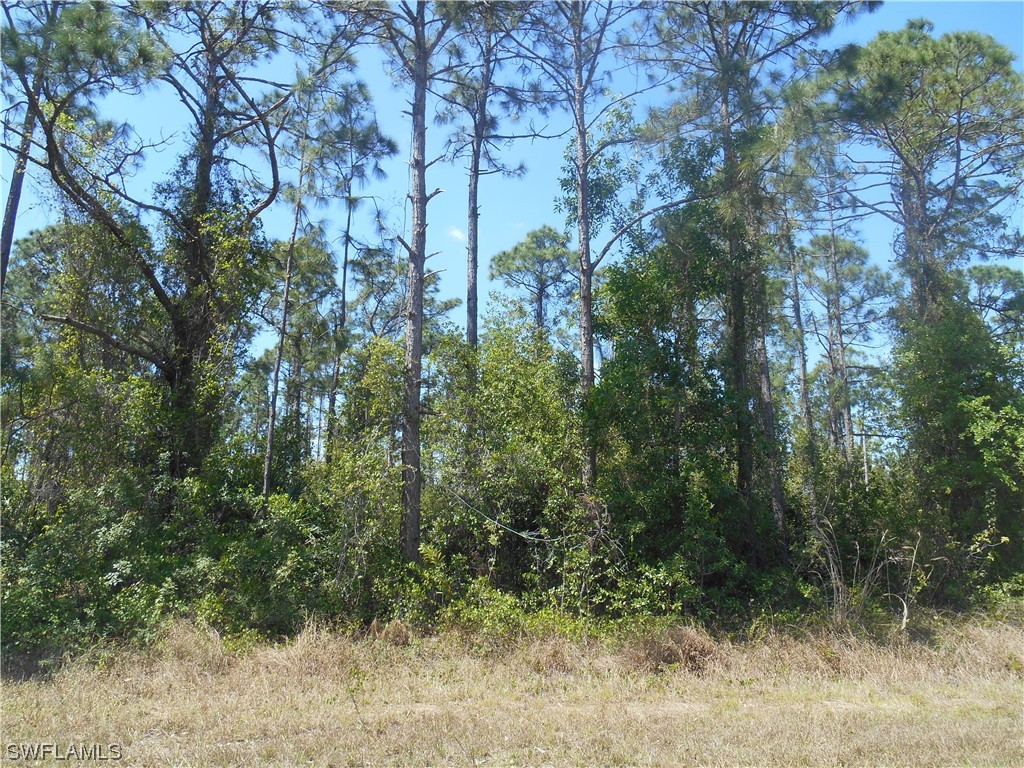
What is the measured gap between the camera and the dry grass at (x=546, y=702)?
5043 mm

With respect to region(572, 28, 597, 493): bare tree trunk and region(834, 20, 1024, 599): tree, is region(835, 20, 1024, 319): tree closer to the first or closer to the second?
region(834, 20, 1024, 599): tree

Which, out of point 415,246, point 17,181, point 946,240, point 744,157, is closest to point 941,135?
point 946,240

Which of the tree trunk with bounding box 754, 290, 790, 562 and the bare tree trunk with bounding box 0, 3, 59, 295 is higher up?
the bare tree trunk with bounding box 0, 3, 59, 295

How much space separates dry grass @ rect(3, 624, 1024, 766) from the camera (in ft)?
16.5

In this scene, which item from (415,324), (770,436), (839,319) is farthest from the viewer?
(839,319)

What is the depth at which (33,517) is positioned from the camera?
1048 centimetres

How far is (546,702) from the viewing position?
21.2ft

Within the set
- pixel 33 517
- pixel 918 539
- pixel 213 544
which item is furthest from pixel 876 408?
pixel 33 517

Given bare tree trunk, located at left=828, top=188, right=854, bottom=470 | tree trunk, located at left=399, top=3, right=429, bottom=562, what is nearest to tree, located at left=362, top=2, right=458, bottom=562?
tree trunk, located at left=399, top=3, right=429, bottom=562

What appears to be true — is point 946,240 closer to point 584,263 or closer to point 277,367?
point 584,263

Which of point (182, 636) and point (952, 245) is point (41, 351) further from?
point (952, 245)

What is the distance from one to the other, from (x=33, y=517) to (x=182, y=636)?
172 inches

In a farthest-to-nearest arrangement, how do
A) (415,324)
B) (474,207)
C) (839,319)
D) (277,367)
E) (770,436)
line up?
1. (839,319)
2. (474,207)
3. (277,367)
4. (770,436)
5. (415,324)

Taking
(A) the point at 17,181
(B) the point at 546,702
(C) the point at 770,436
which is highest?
(A) the point at 17,181
